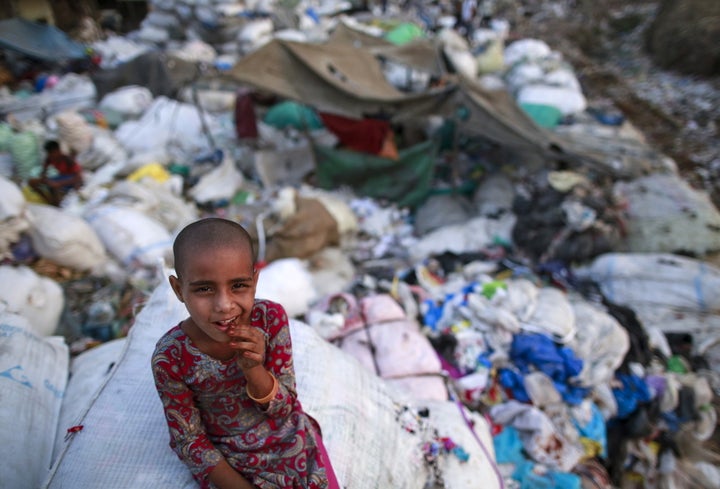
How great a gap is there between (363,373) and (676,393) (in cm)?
224

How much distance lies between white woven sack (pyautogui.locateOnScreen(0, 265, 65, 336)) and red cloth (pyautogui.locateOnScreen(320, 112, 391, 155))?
322 cm

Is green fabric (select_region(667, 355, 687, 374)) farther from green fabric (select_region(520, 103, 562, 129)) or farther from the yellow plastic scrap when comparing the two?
the yellow plastic scrap

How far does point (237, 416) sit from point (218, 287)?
1.45 ft

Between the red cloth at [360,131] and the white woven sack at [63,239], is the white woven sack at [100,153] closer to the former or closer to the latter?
the white woven sack at [63,239]

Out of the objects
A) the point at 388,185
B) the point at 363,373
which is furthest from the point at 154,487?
the point at 388,185

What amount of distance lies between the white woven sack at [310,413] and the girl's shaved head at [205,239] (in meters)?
0.69

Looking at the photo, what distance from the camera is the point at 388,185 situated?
480cm

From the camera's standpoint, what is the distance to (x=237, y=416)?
3.50 ft

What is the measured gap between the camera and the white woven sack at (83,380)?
4.75 feet

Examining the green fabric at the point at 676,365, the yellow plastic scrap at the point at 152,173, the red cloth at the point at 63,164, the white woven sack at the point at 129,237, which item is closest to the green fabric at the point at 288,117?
the yellow plastic scrap at the point at 152,173

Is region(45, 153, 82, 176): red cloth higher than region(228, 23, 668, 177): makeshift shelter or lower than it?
lower

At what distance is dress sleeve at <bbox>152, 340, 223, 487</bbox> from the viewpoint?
95cm

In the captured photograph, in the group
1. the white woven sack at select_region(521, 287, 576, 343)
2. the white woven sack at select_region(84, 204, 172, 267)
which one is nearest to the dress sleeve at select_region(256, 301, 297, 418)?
the white woven sack at select_region(521, 287, 576, 343)

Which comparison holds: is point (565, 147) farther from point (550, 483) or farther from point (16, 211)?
point (16, 211)
